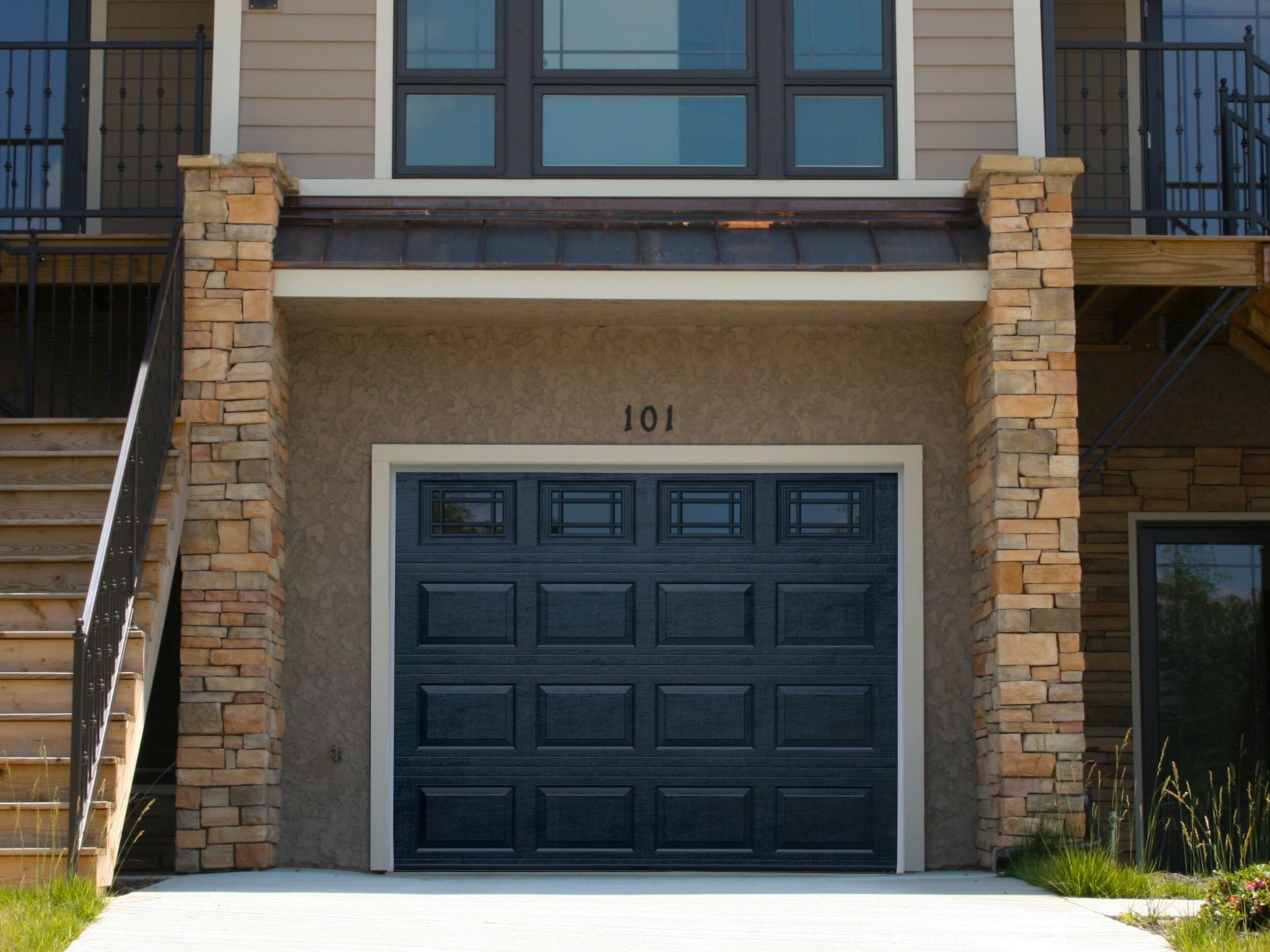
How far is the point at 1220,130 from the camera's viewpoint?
28.5ft

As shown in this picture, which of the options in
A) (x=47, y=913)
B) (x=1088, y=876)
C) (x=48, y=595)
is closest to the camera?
(x=47, y=913)

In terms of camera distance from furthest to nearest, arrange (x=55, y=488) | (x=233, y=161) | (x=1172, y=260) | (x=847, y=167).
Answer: (x=847, y=167) < (x=1172, y=260) < (x=233, y=161) < (x=55, y=488)

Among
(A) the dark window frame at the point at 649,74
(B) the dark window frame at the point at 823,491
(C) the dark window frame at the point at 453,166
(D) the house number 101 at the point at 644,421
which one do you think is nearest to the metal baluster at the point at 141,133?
(C) the dark window frame at the point at 453,166

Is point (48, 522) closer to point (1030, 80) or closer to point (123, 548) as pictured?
point (123, 548)

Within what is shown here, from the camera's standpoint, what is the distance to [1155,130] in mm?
9961

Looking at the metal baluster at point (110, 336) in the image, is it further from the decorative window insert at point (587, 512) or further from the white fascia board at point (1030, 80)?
the white fascia board at point (1030, 80)

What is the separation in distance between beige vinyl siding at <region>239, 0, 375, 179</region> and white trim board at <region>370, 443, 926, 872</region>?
169cm

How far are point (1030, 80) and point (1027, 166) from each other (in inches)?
31.5

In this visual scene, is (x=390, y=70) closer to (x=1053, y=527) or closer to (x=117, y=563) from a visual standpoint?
(x=117, y=563)

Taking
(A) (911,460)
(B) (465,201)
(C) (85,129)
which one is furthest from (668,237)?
(C) (85,129)

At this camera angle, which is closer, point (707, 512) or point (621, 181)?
point (621, 181)

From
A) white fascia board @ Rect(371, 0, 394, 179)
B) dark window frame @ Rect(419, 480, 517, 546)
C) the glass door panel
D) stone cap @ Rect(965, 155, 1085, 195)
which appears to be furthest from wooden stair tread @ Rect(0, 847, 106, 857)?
the glass door panel

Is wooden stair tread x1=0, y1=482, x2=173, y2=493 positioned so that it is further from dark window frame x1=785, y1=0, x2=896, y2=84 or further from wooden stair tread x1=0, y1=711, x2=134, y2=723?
dark window frame x1=785, y1=0, x2=896, y2=84

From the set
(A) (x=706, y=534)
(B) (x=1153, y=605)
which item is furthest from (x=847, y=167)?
(B) (x=1153, y=605)
